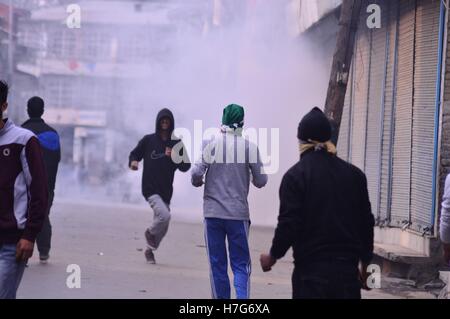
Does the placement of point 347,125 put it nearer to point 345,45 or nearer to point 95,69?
point 345,45

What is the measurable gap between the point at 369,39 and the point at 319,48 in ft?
16.2

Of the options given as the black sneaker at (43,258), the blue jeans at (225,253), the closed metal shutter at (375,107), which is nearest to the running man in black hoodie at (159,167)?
the black sneaker at (43,258)

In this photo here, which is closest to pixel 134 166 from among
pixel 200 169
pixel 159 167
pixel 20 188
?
pixel 159 167

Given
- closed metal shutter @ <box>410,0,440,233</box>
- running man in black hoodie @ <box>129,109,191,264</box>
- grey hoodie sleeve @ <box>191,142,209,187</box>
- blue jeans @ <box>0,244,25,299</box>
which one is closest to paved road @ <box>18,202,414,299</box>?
running man in black hoodie @ <box>129,109,191,264</box>

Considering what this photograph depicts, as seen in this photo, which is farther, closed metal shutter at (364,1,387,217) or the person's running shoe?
closed metal shutter at (364,1,387,217)

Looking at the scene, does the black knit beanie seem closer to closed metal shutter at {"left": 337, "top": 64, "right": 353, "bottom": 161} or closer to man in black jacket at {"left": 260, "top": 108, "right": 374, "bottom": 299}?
man in black jacket at {"left": 260, "top": 108, "right": 374, "bottom": 299}

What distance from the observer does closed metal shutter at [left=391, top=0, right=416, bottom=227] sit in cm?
1102

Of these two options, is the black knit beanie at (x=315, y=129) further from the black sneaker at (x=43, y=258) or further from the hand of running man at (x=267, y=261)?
the black sneaker at (x=43, y=258)

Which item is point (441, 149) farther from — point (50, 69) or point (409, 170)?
point (50, 69)

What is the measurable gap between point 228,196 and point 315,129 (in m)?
2.14

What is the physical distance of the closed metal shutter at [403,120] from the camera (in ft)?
36.1

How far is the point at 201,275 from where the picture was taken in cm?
982

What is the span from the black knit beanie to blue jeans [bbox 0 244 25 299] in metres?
1.72

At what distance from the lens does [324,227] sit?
488 centimetres
